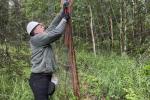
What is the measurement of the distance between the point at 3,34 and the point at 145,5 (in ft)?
25.8

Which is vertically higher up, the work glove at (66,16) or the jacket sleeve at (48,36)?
the work glove at (66,16)

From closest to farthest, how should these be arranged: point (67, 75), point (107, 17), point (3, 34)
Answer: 1. point (67, 75)
2. point (3, 34)
3. point (107, 17)

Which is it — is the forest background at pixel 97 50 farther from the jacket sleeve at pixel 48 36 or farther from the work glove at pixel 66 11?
the work glove at pixel 66 11

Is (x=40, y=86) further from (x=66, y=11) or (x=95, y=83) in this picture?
(x=95, y=83)

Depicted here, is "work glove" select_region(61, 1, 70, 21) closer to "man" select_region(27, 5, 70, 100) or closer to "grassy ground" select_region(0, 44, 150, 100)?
"man" select_region(27, 5, 70, 100)

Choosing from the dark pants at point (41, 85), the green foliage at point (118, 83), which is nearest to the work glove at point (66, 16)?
the dark pants at point (41, 85)

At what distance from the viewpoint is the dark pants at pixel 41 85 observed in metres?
6.46

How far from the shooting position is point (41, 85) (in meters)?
6.45

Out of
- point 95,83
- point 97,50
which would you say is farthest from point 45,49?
point 97,50

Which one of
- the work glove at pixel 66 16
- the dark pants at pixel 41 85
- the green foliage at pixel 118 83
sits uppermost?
the work glove at pixel 66 16

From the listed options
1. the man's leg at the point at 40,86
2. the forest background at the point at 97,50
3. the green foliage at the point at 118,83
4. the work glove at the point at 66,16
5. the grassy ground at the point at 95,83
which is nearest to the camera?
the man's leg at the point at 40,86

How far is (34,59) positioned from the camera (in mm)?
6645

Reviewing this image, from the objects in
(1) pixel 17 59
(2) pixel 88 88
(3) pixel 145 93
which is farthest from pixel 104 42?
(3) pixel 145 93

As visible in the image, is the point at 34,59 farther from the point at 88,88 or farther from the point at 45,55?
the point at 88,88
